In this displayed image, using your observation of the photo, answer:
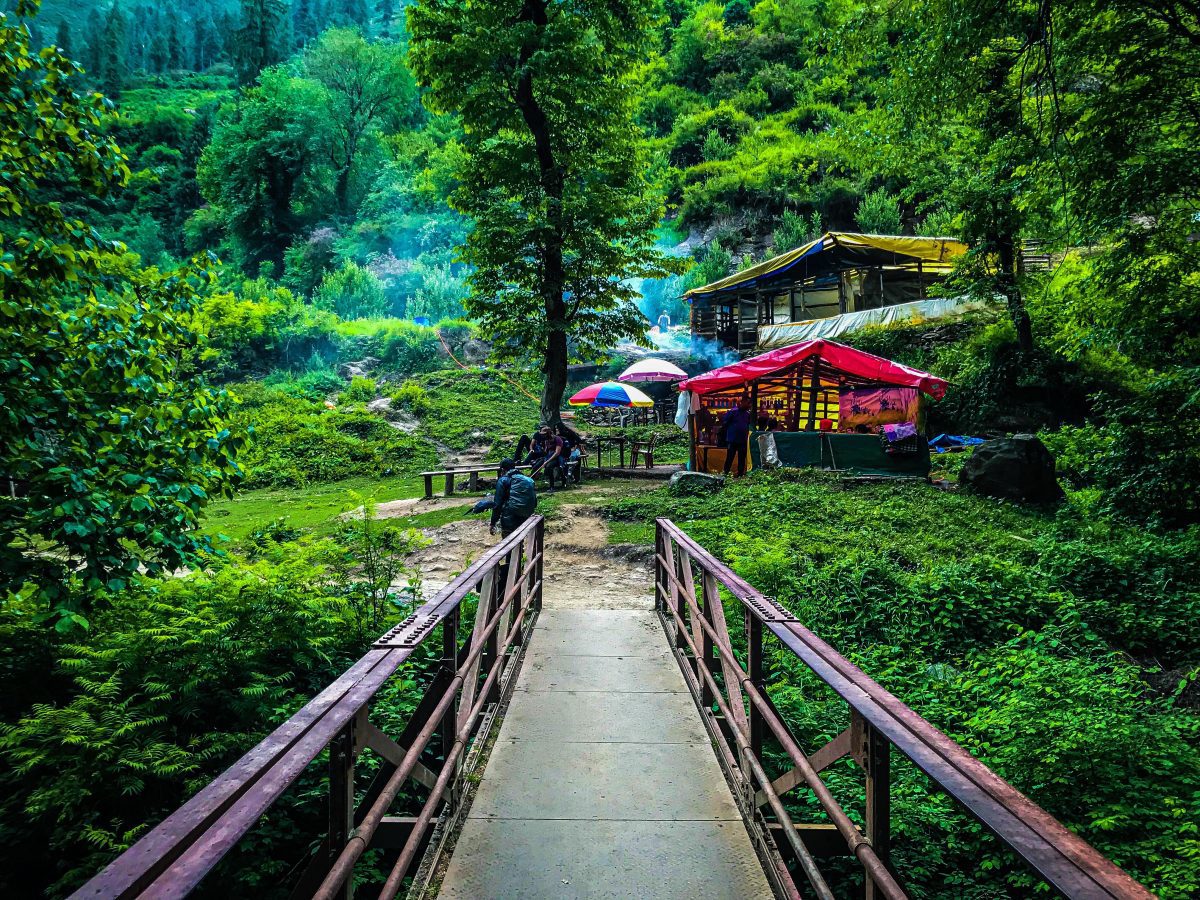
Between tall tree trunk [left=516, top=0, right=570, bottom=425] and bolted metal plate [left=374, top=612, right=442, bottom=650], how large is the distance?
40.2ft

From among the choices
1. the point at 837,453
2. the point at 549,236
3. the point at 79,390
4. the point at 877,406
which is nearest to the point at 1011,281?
the point at 877,406

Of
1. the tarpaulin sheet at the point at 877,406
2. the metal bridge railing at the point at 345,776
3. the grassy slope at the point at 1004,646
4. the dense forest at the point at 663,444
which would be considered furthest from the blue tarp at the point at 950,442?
the metal bridge railing at the point at 345,776

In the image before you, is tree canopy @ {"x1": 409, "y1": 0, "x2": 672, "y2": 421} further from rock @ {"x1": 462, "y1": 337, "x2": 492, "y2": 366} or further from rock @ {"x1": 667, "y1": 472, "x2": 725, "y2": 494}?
rock @ {"x1": 462, "y1": 337, "x2": 492, "y2": 366}

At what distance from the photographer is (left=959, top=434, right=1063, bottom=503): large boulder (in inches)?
430

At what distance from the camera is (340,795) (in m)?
1.93

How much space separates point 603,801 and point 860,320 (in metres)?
22.8

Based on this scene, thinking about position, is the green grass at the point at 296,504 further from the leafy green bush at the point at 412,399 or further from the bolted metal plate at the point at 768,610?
the bolted metal plate at the point at 768,610

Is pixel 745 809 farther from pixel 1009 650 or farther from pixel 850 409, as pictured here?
pixel 850 409

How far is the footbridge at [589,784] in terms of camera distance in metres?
1.41

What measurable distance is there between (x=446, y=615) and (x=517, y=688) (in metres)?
1.85

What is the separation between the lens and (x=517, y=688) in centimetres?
473

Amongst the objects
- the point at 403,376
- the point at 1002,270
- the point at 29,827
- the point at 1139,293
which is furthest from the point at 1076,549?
the point at 403,376

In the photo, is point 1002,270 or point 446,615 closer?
point 446,615

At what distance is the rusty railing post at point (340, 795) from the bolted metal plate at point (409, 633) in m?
0.64
